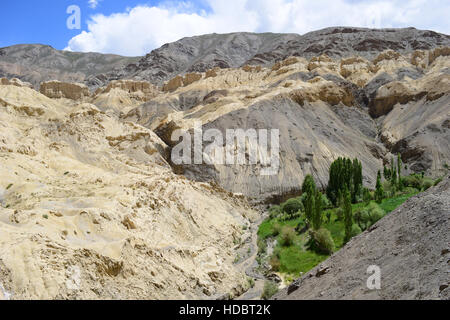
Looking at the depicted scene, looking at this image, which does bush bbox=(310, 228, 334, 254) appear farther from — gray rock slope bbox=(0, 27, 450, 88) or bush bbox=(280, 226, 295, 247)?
gray rock slope bbox=(0, 27, 450, 88)

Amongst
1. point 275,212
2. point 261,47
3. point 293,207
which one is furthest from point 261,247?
point 261,47

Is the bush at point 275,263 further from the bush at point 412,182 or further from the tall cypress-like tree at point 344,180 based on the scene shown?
the bush at point 412,182

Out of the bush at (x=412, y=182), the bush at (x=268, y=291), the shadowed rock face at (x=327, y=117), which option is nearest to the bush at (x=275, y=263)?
the bush at (x=268, y=291)

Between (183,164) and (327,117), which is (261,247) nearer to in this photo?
(183,164)

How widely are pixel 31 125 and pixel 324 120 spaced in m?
42.9

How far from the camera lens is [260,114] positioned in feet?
191

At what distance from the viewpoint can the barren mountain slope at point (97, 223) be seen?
13.8 m

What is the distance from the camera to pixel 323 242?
24547 millimetres

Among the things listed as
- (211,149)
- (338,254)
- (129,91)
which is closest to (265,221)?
(211,149)
